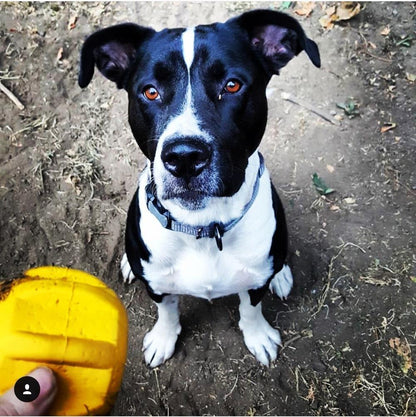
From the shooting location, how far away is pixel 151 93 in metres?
2.16

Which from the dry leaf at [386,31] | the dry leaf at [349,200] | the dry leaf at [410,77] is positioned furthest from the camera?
the dry leaf at [386,31]

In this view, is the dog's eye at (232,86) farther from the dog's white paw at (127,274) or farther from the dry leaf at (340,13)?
the dry leaf at (340,13)

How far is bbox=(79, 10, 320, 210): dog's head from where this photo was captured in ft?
6.39

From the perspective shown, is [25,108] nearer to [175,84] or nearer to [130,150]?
[130,150]

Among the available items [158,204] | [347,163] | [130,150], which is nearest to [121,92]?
[130,150]

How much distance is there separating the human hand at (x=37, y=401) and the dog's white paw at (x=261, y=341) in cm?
136

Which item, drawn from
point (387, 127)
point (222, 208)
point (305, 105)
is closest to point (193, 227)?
point (222, 208)

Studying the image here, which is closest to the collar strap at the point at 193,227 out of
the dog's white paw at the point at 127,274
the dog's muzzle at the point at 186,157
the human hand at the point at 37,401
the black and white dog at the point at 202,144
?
the black and white dog at the point at 202,144

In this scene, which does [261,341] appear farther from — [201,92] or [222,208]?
[201,92]

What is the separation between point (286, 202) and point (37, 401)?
225 centimetres

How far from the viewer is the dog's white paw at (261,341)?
3.19m

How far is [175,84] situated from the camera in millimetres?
2088

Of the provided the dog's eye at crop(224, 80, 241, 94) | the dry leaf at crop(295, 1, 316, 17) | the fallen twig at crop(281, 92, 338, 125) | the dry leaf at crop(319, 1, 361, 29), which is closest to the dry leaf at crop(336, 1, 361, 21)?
the dry leaf at crop(319, 1, 361, 29)

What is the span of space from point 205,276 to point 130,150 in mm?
1816
